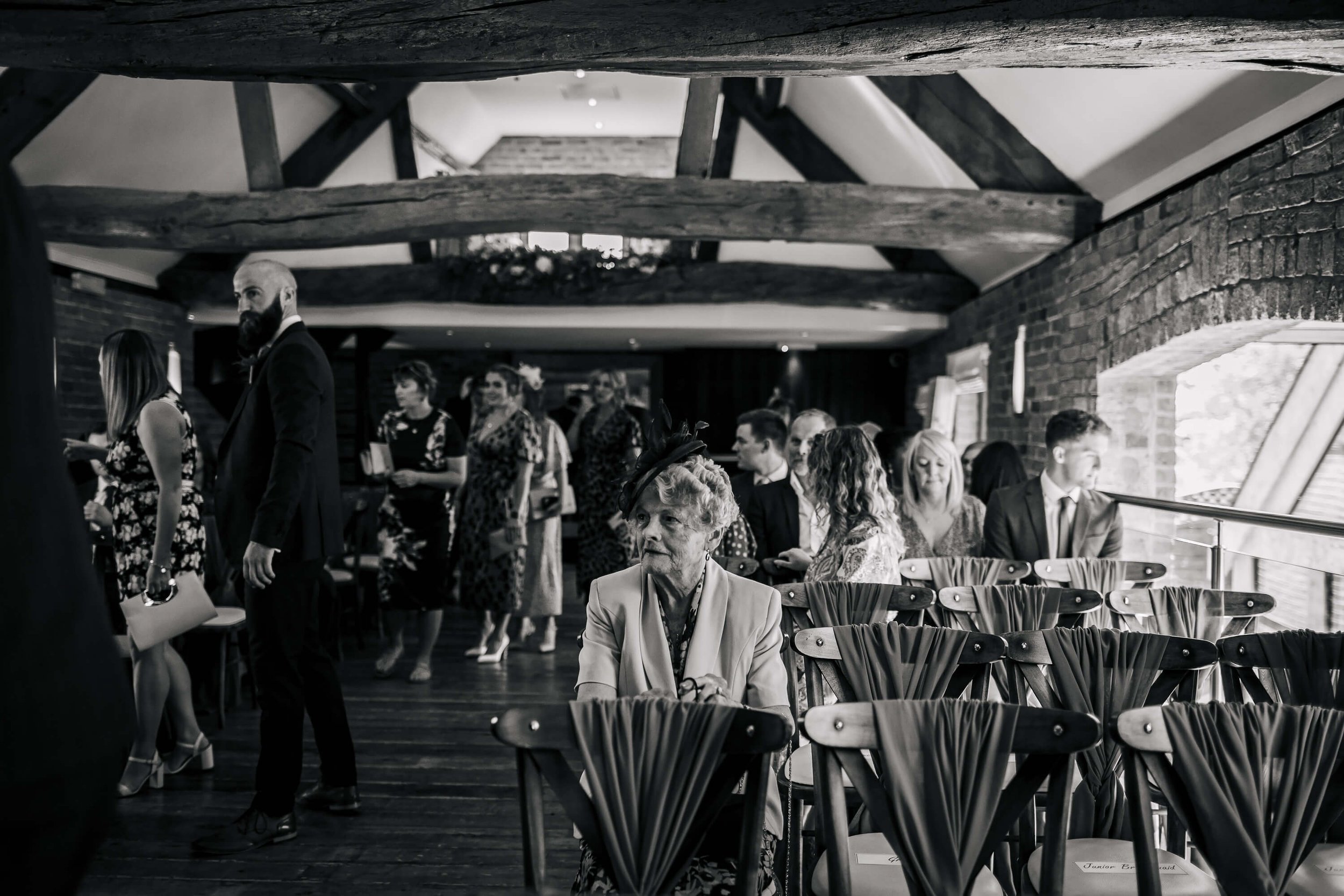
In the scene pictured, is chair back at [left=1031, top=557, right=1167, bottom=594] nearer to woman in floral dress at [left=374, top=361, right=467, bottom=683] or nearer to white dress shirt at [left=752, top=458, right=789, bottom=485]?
white dress shirt at [left=752, top=458, right=789, bottom=485]

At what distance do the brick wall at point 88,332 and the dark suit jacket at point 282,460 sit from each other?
4241 mm

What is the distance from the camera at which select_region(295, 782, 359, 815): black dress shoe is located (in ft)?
10.6

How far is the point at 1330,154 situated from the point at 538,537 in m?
4.12

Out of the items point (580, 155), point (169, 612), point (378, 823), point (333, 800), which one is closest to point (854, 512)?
point (378, 823)

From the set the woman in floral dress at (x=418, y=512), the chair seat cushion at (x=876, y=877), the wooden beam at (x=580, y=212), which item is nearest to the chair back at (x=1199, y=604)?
the chair seat cushion at (x=876, y=877)

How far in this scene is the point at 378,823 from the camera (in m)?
3.19

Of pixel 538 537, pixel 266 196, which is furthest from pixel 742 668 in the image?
pixel 266 196

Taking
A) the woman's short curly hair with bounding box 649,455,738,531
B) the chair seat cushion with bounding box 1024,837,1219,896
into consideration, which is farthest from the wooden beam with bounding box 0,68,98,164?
the chair seat cushion with bounding box 1024,837,1219,896

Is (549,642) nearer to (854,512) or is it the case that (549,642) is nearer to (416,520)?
(416,520)

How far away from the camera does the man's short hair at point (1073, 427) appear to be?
157 inches

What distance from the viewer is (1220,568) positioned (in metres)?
3.84

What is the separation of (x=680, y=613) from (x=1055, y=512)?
237 centimetres

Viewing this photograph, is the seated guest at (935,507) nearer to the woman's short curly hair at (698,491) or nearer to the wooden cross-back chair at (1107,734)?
the wooden cross-back chair at (1107,734)

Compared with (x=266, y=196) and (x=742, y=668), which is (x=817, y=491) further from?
(x=266, y=196)
